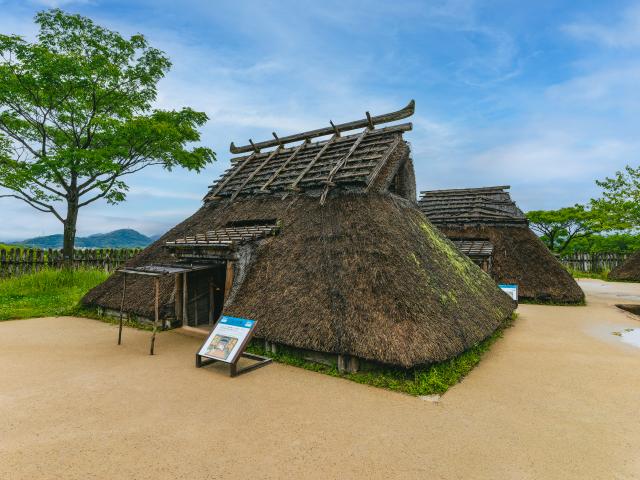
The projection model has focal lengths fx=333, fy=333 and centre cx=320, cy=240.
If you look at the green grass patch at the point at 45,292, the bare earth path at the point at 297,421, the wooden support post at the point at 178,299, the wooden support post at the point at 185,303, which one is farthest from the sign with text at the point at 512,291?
the green grass patch at the point at 45,292

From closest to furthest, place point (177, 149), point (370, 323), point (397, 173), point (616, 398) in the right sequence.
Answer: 1. point (616, 398)
2. point (370, 323)
3. point (397, 173)
4. point (177, 149)

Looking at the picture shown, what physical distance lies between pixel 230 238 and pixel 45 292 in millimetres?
10760

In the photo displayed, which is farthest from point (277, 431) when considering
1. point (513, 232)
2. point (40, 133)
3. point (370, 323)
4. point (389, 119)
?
point (40, 133)

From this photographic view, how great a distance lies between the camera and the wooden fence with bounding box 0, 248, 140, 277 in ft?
49.0

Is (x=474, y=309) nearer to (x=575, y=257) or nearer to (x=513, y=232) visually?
(x=513, y=232)

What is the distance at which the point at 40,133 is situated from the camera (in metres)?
16.7

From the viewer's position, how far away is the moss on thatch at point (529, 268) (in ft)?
47.7

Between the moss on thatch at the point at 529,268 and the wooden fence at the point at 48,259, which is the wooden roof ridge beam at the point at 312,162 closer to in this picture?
the moss on thatch at the point at 529,268

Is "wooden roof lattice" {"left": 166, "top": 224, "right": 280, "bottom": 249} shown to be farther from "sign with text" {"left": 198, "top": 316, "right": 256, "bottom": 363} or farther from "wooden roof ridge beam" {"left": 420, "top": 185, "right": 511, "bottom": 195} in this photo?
"wooden roof ridge beam" {"left": 420, "top": 185, "right": 511, "bottom": 195}

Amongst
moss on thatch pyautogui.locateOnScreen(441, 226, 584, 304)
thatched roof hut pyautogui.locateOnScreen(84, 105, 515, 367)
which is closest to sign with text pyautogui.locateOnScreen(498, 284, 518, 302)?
thatched roof hut pyautogui.locateOnScreen(84, 105, 515, 367)

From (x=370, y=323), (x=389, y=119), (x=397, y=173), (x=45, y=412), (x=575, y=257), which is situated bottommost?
(x=45, y=412)

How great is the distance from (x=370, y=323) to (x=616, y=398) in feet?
13.6

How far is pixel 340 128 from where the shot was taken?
491 inches

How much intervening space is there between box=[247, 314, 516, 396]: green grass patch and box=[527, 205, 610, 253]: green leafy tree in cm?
2967
